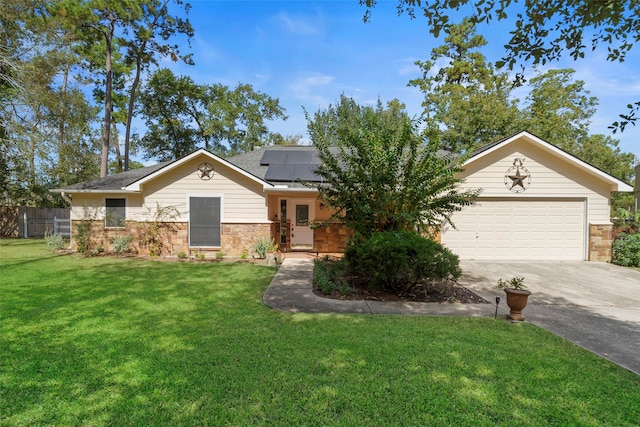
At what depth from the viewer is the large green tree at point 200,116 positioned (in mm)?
27328

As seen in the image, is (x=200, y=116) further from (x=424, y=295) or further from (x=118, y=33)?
(x=424, y=295)

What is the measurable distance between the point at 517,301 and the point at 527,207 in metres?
8.04

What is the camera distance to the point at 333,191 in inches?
314

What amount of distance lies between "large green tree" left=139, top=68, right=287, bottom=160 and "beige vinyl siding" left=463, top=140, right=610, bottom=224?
2434cm

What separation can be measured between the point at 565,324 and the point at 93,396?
253 inches

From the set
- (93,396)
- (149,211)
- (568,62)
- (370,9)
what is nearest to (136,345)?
(93,396)

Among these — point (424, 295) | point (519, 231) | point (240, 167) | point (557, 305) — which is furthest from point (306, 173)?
point (557, 305)

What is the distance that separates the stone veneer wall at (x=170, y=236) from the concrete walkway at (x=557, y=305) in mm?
3068

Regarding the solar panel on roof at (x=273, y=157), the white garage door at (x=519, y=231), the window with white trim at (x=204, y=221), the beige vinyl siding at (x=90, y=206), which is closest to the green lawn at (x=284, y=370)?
the window with white trim at (x=204, y=221)

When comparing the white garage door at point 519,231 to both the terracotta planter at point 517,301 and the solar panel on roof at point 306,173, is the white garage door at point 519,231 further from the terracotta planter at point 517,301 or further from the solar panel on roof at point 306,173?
the terracotta planter at point 517,301

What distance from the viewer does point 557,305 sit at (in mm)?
5988

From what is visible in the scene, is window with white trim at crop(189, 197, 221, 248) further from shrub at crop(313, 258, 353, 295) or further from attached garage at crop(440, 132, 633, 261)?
attached garage at crop(440, 132, 633, 261)

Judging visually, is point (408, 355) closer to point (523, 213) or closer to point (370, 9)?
point (370, 9)

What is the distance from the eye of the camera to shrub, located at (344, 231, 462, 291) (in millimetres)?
6199
